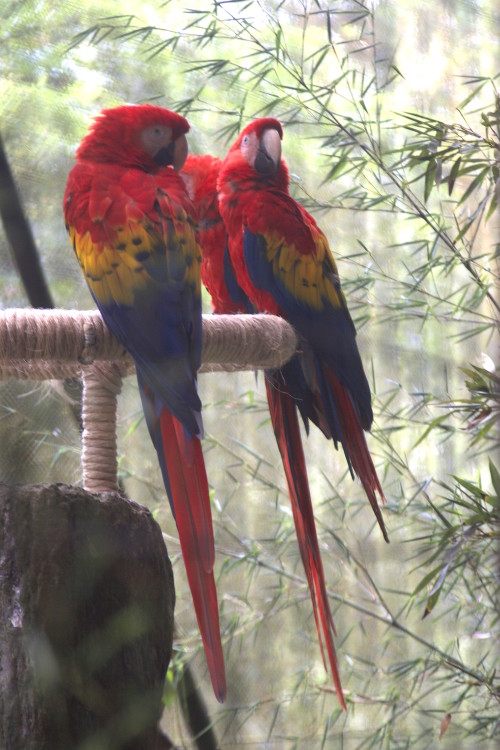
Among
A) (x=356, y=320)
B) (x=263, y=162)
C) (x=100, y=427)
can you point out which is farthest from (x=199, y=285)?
(x=356, y=320)

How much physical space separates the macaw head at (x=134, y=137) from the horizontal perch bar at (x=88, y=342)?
181 millimetres

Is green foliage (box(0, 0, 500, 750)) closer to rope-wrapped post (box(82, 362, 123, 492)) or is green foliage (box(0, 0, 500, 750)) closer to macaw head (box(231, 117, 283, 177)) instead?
macaw head (box(231, 117, 283, 177))

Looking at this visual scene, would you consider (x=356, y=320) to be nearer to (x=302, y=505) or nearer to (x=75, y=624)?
(x=302, y=505)

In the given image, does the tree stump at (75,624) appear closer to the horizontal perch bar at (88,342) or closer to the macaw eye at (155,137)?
the horizontal perch bar at (88,342)

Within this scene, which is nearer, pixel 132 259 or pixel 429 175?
pixel 132 259

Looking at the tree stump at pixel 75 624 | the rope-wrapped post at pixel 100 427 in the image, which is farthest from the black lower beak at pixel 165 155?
the tree stump at pixel 75 624

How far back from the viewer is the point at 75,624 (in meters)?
0.60

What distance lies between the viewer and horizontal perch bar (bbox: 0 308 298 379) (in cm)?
68

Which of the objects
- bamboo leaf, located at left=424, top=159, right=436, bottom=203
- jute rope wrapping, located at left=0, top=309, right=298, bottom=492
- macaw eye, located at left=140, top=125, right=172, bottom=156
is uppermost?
macaw eye, located at left=140, top=125, right=172, bottom=156

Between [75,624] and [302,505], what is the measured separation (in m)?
0.37

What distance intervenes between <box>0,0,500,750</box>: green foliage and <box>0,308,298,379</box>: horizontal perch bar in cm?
33

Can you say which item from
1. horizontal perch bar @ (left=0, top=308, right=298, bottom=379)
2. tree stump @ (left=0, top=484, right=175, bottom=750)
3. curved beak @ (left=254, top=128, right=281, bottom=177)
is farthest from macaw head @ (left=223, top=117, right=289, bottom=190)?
tree stump @ (left=0, top=484, right=175, bottom=750)

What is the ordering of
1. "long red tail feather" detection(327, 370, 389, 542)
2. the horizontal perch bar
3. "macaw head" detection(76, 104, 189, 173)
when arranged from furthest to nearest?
"long red tail feather" detection(327, 370, 389, 542) < "macaw head" detection(76, 104, 189, 173) < the horizontal perch bar

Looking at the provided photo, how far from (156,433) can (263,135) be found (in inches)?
17.9
